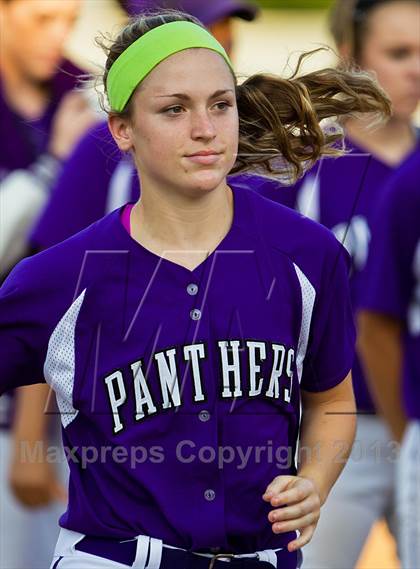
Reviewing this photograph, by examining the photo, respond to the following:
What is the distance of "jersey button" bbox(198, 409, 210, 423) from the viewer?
3.33 m

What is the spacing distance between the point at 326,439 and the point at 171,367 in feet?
1.44

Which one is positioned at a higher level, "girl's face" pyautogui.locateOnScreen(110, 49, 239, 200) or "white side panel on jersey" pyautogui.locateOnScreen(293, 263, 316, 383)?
"girl's face" pyautogui.locateOnScreen(110, 49, 239, 200)

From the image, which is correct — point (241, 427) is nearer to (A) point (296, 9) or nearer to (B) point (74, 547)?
(B) point (74, 547)

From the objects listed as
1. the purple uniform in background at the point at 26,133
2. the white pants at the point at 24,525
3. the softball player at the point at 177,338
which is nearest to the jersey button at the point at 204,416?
the softball player at the point at 177,338

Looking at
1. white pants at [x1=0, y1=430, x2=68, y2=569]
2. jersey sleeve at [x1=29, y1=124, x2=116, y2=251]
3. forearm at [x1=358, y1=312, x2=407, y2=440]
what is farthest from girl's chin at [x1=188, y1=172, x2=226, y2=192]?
white pants at [x1=0, y1=430, x2=68, y2=569]

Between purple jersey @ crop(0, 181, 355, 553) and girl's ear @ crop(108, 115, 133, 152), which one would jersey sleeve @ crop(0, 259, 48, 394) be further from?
girl's ear @ crop(108, 115, 133, 152)

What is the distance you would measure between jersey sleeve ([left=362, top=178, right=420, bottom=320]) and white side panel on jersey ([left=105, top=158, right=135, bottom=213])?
0.89 metres

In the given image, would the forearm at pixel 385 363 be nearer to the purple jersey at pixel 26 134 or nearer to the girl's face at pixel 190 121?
the purple jersey at pixel 26 134

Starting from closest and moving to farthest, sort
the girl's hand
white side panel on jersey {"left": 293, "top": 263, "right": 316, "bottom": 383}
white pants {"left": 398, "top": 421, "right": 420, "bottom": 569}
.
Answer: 1. the girl's hand
2. white side panel on jersey {"left": 293, "top": 263, "right": 316, "bottom": 383}
3. white pants {"left": 398, "top": 421, "right": 420, "bottom": 569}

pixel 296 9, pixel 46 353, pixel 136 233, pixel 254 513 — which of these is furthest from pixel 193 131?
pixel 296 9

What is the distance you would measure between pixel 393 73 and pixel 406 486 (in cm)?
156

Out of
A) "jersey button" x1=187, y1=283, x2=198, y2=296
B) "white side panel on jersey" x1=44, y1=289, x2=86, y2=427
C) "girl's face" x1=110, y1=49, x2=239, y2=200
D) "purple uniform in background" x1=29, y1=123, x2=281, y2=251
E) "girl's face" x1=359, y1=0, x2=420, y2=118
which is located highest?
"girl's face" x1=359, y1=0, x2=420, y2=118

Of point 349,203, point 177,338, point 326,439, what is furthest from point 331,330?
point 349,203

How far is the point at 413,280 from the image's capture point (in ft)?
17.0
